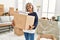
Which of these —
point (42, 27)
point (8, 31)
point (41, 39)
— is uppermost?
point (42, 27)

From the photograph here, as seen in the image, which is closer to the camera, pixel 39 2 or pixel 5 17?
pixel 5 17

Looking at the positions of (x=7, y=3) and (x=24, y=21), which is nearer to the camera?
(x=24, y=21)

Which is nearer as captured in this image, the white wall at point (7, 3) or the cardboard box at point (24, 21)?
the cardboard box at point (24, 21)

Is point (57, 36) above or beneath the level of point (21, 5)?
beneath

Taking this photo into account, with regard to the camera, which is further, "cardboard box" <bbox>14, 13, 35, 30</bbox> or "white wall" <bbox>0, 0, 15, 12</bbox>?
"white wall" <bbox>0, 0, 15, 12</bbox>

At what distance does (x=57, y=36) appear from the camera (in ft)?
5.26

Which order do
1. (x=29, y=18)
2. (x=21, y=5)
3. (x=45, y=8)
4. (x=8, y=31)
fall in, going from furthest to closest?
(x=21, y=5), (x=45, y=8), (x=8, y=31), (x=29, y=18)

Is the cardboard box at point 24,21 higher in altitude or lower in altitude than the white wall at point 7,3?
lower

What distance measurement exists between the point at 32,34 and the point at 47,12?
4289mm

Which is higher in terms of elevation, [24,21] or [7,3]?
[7,3]

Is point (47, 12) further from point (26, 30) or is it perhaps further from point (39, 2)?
point (26, 30)

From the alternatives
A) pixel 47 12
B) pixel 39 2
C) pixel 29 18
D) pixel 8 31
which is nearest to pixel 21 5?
pixel 39 2

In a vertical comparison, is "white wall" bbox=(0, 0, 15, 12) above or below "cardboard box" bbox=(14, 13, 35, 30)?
above

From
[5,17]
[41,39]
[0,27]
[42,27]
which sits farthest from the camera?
[5,17]
